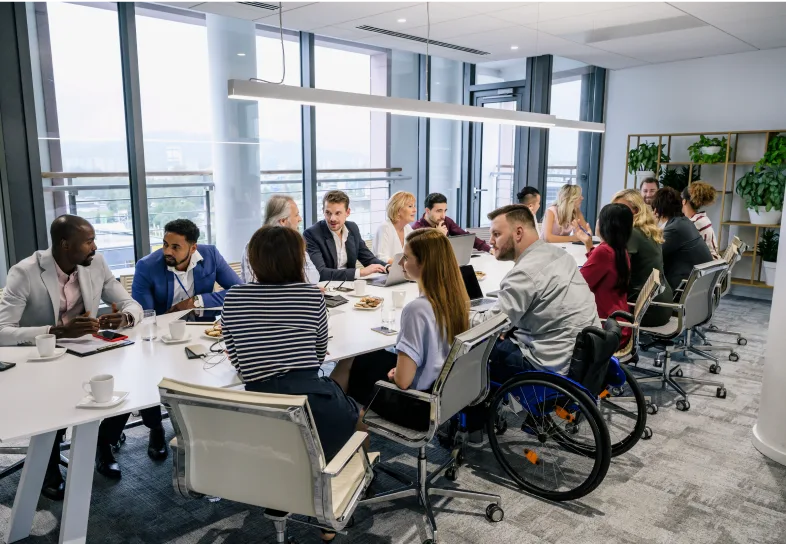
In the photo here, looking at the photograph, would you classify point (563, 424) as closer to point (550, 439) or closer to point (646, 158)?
point (550, 439)

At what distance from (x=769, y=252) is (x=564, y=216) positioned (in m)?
2.63

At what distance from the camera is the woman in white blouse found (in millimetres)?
4906

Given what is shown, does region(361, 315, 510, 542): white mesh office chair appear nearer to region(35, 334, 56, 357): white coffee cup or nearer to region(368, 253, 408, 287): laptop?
region(35, 334, 56, 357): white coffee cup

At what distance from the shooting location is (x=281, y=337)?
213 cm

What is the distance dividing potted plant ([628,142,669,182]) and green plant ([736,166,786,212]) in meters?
0.98

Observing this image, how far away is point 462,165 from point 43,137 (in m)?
4.97

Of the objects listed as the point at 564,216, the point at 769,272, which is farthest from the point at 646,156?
the point at 564,216

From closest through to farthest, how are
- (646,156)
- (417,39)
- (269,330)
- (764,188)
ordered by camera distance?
(269,330)
(417,39)
(764,188)
(646,156)

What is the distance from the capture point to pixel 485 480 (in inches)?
115

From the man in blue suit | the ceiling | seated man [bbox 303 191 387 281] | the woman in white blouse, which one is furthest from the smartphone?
the ceiling

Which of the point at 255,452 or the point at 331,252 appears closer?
the point at 255,452

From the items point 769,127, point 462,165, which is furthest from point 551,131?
point 769,127

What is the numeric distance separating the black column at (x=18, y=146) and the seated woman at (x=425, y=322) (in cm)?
359

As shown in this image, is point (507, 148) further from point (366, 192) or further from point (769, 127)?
point (769, 127)
